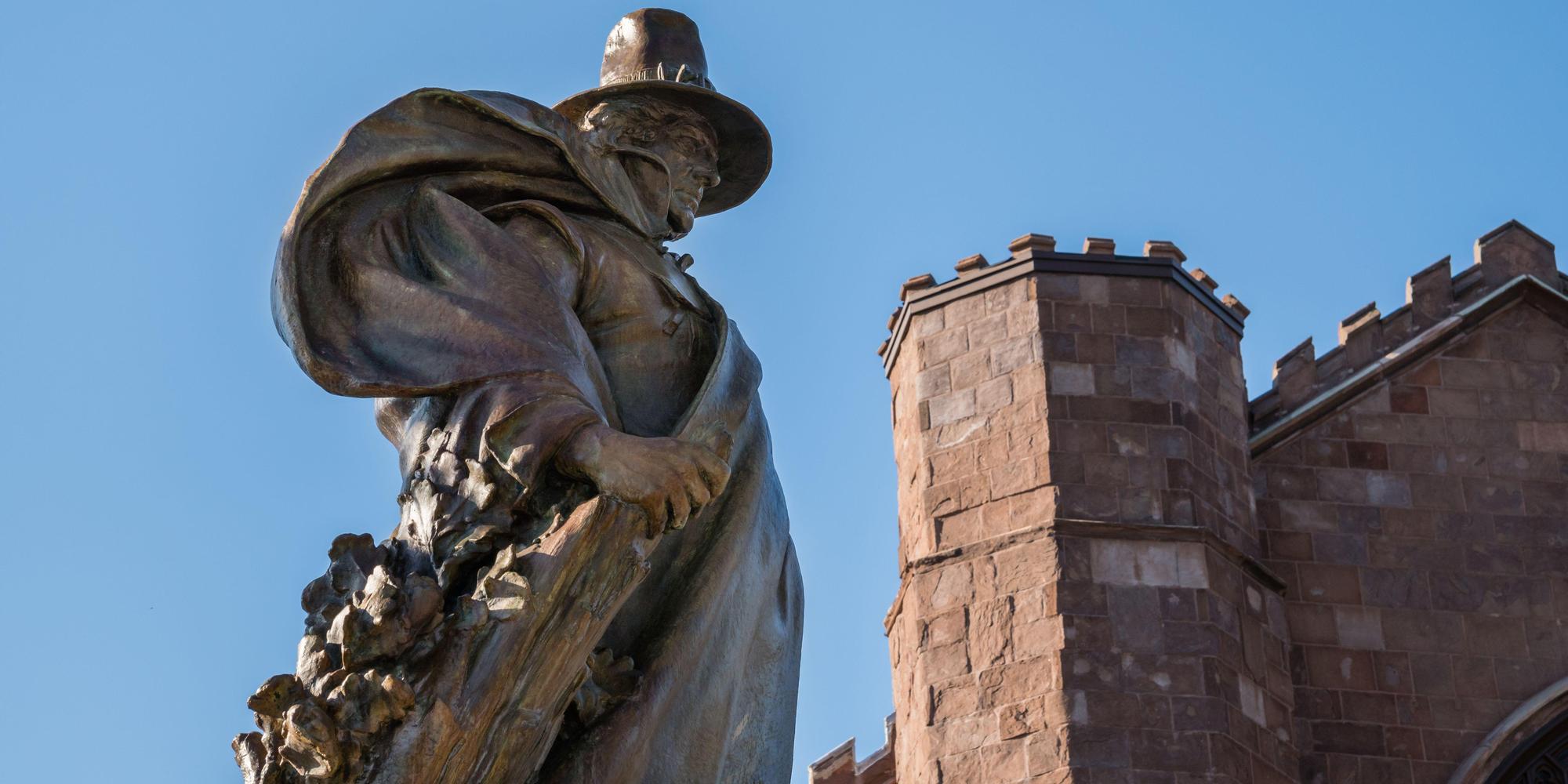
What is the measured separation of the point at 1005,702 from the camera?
1559cm

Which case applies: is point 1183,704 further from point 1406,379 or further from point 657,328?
point 657,328

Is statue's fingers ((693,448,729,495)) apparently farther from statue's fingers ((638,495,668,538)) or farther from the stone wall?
the stone wall

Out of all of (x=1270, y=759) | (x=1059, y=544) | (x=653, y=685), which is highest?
(x=1059, y=544)

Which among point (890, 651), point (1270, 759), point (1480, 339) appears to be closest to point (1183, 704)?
point (1270, 759)

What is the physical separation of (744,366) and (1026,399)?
1332 cm

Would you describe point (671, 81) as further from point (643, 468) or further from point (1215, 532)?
point (1215, 532)

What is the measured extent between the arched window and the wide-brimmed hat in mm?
14451

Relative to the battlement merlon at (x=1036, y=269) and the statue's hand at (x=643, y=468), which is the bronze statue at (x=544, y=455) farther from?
the battlement merlon at (x=1036, y=269)

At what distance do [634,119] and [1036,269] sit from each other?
13.7 metres

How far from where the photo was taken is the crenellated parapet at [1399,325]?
18781 millimetres

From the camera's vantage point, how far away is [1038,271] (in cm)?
1720

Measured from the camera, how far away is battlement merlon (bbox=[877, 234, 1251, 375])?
→ 1733 centimetres

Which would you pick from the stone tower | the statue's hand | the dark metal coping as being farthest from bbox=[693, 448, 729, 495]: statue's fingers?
the dark metal coping

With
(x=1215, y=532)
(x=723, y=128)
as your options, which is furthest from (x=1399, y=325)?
(x=723, y=128)
